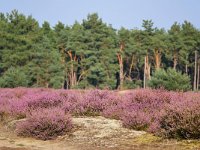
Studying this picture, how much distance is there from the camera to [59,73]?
5997cm

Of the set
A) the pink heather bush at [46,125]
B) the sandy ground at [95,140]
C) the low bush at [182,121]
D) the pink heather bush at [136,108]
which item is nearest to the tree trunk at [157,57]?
the pink heather bush at [136,108]

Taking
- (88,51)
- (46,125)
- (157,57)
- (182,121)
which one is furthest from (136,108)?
(157,57)

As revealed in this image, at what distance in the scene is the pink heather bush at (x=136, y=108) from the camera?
27.8 feet

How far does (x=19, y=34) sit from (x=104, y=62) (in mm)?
15271

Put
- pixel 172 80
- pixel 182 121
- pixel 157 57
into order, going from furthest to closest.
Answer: pixel 157 57, pixel 172 80, pixel 182 121

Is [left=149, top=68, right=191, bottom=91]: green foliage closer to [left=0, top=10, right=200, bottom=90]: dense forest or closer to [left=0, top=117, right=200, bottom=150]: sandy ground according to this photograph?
[left=0, top=117, right=200, bottom=150]: sandy ground

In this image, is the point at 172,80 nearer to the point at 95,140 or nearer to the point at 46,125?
the point at 46,125

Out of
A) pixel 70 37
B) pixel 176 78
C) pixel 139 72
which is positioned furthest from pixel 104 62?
pixel 176 78

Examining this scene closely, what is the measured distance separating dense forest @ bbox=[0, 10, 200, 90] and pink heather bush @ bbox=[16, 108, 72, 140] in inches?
1860

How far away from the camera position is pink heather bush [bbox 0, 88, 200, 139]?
8484 millimetres

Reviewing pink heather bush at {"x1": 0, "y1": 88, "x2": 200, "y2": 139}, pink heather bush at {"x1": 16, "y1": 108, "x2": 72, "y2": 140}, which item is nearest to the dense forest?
pink heather bush at {"x1": 0, "y1": 88, "x2": 200, "y2": 139}

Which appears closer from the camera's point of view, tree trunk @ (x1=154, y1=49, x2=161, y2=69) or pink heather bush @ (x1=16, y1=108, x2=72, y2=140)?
pink heather bush @ (x1=16, y1=108, x2=72, y2=140)

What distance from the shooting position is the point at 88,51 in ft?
225

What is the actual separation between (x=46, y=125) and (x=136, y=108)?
9.04 ft
